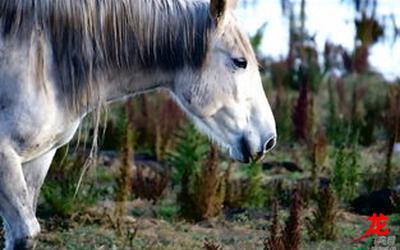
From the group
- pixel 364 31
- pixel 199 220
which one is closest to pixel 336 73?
pixel 364 31

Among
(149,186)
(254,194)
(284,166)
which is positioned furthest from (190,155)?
(284,166)

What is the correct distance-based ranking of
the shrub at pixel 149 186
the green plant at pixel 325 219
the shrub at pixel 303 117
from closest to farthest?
the green plant at pixel 325 219 < the shrub at pixel 149 186 < the shrub at pixel 303 117

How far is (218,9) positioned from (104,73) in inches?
23.9

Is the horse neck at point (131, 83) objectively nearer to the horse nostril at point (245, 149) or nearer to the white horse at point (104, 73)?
the white horse at point (104, 73)

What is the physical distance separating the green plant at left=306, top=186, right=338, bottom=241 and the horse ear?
1.54 meters

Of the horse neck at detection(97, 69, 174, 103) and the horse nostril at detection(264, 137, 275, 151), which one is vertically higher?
the horse neck at detection(97, 69, 174, 103)

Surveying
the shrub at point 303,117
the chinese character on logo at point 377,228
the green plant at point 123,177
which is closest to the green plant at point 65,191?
the green plant at point 123,177

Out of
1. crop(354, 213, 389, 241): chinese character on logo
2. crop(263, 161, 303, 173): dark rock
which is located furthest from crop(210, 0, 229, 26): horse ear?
crop(263, 161, 303, 173): dark rock

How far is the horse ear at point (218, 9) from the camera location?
170 inches

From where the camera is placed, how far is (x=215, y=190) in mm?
6039

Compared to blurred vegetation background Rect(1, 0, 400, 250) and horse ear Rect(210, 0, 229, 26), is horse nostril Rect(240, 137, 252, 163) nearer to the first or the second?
blurred vegetation background Rect(1, 0, 400, 250)

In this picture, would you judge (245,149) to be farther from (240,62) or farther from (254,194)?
(254,194)

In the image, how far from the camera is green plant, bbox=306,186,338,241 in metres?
5.52

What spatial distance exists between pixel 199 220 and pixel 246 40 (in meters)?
1.93
